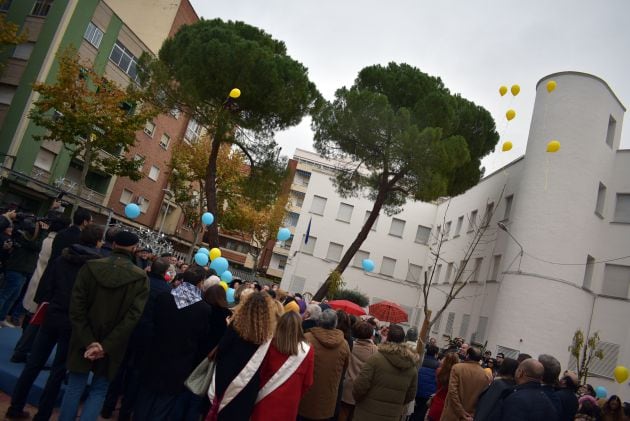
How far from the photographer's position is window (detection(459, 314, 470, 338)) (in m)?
24.3

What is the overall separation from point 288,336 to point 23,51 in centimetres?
2848

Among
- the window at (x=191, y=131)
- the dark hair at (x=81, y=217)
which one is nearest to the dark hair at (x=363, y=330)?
the dark hair at (x=81, y=217)

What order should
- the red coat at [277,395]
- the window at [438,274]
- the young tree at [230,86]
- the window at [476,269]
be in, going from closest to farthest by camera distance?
1. the red coat at [277,395]
2. the young tree at [230,86]
3. the window at [476,269]
4. the window at [438,274]

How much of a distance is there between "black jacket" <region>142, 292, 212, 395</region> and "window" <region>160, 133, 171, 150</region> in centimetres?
3443

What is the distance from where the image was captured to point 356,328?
6375 millimetres

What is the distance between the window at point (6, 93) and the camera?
85.4ft

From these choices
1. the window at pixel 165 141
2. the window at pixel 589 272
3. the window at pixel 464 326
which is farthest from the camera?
the window at pixel 165 141

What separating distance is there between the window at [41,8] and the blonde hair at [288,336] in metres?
28.8

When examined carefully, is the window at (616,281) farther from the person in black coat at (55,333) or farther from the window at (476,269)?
the person in black coat at (55,333)

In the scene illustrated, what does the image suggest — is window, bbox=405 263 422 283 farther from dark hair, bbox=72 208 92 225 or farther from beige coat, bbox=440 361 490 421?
dark hair, bbox=72 208 92 225

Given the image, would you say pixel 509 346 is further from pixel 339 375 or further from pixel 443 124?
pixel 339 375

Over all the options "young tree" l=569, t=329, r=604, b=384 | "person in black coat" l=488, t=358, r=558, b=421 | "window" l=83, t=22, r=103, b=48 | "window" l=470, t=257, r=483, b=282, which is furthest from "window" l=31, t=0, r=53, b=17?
"person in black coat" l=488, t=358, r=558, b=421

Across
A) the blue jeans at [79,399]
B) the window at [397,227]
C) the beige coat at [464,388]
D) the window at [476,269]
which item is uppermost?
the window at [397,227]

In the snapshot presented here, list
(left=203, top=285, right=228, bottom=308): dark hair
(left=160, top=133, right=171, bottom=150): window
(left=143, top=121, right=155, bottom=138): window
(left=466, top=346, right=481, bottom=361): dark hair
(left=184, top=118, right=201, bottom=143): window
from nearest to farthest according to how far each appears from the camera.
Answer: (left=203, top=285, right=228, bottom=308): dark hair < (left=466, top=346, right=481, bottom=361): dark hair < (left=143, top=121, right=155, bottom=138): window < (left=160, top=133, right=171, bottom=150): window < (left=184, top=118, right=201, bottom=143): window
